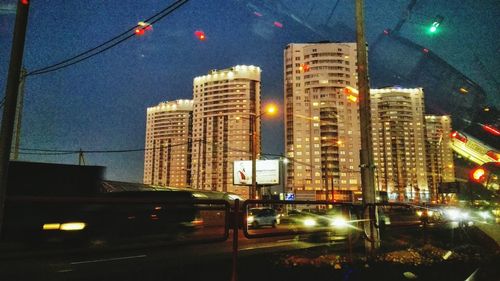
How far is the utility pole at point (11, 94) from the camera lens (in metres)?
2.90

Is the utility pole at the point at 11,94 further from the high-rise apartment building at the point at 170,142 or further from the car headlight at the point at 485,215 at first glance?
the high-rise apartment building at the point at 170,142

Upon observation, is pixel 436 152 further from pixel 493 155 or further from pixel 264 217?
pixel 493 155

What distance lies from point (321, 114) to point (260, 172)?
97684 millimetres

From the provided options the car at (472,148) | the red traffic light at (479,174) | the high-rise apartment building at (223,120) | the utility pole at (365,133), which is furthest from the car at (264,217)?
the high-rise apartment building at (223,120)

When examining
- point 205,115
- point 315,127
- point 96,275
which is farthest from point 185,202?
point 205,115

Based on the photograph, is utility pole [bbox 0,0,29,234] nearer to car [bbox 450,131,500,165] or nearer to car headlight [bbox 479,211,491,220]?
car headlight [bbox 479,211,491,220]

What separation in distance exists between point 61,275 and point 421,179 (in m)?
168

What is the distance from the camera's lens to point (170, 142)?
552 ft

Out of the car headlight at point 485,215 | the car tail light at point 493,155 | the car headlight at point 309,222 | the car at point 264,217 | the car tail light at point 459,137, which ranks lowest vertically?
the car at point 264,217

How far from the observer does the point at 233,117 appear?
152 meters

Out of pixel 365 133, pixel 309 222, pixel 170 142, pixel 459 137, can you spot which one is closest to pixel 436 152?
pixel 170 142

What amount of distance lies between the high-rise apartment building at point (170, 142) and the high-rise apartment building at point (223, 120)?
29.2 feet

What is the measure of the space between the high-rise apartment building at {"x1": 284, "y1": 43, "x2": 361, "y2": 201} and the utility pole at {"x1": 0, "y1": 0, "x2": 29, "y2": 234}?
139 m

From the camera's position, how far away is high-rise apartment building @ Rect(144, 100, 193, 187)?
164 m
